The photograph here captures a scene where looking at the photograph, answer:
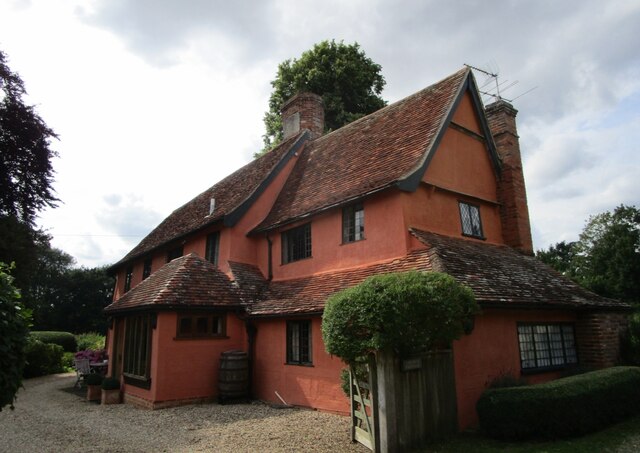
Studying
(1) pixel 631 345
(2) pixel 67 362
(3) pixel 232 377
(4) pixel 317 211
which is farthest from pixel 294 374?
(2) pixel 67 362

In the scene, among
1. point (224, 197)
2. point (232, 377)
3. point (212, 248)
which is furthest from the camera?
point (224, 197)

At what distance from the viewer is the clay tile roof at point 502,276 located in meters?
9.58

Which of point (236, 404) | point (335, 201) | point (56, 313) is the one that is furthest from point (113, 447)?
point (56, 313)

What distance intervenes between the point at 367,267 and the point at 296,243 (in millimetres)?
3739

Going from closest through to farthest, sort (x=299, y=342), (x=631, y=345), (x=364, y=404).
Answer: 1. (x=364, y=404)
2. (x=631, y=345)
3. (x=299, y=342)

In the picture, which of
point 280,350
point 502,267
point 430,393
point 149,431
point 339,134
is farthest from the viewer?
point 339,134

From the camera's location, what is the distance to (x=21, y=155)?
63.9ft

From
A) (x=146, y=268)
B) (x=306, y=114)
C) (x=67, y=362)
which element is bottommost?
(x=67, y=362)

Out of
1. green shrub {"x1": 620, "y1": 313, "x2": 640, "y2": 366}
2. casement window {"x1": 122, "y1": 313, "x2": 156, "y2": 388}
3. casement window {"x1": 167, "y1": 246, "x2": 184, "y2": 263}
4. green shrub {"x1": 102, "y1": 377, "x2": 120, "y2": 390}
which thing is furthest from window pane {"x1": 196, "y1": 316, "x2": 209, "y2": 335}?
green shrub {"x1": 620, "y1": 313, "x2": 640, "y2": 366}

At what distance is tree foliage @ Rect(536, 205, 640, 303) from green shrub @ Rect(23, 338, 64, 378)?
35477 millimetres

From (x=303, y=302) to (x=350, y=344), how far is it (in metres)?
4.77

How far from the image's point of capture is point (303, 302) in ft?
38.9

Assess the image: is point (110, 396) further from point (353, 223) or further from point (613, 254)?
Result: point (613, 254)

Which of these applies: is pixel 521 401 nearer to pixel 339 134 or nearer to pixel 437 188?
pixel 437 188
